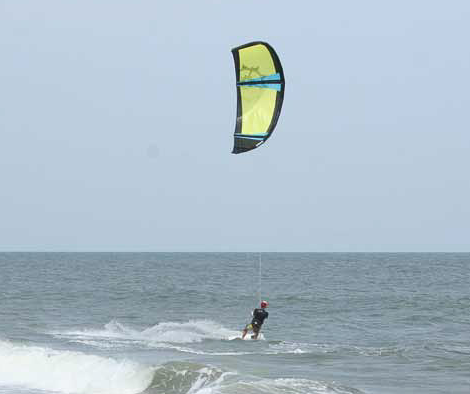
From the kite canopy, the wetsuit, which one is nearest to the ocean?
the wetsuit

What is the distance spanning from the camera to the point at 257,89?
15820mm

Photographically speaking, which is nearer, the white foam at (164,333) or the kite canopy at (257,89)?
the kite canopy at (257,89)

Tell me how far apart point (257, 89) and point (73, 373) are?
7105 millimetres

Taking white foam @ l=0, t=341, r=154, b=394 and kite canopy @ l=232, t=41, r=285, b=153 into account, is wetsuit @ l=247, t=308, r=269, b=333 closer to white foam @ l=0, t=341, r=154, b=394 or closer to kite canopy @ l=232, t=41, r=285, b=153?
white foam @ l=0, t=341, r=154, b=394

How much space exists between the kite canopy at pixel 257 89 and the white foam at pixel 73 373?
550cm

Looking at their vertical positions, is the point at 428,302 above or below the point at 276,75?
below

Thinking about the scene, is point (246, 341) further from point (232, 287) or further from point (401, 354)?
point (232, 287)

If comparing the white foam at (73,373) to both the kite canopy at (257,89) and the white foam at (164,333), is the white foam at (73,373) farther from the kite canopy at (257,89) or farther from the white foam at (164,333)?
the kite canopy at (257,89)

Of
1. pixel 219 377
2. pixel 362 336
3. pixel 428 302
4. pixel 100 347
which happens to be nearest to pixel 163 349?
pixel 100 347

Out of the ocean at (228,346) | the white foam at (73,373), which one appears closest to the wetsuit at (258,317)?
the ocean at (228,346)

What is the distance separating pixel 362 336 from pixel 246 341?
497cm

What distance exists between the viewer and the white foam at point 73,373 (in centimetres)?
1616

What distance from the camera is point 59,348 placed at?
2094cm

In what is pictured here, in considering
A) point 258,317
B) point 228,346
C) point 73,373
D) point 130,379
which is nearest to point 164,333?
point 228,346
